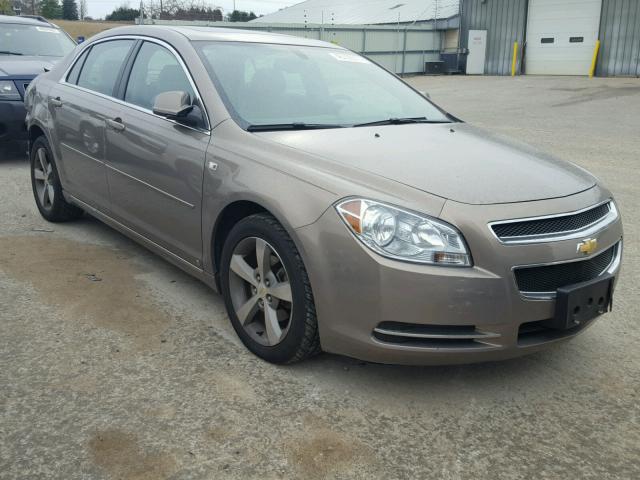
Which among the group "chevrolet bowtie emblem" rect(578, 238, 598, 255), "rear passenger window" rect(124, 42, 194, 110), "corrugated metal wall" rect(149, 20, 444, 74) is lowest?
"chevrolet bowtie emblem" rect(578, 238, 598, 255)

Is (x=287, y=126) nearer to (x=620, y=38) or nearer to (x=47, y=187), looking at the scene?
(x=47, y=187)

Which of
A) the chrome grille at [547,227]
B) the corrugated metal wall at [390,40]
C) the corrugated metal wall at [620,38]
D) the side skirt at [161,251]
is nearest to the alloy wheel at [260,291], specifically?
the side skirt at [161,251]

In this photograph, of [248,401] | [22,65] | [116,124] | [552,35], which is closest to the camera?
[248,401]

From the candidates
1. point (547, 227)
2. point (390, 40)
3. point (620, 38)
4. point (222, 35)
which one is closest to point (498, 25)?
point (390, 40)

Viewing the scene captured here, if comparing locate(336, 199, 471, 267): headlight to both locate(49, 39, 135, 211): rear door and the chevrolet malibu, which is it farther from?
locate(49, 39, 135, 211): rear door

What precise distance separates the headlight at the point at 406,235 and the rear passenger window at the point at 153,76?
152 centimetres

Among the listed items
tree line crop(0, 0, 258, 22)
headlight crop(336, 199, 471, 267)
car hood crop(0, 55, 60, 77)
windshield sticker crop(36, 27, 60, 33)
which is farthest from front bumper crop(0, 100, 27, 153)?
tree line crop(0, 0, 258, 22)

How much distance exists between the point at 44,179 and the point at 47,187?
3.3 inches

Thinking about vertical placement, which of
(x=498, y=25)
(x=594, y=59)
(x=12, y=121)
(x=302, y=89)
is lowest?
(x=12, y=121)

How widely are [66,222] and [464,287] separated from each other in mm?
4132

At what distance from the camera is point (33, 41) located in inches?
367

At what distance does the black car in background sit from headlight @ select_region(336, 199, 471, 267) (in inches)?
264

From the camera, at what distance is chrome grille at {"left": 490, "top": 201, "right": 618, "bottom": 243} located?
263cm

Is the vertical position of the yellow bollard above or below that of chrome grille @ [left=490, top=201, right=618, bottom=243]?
above
